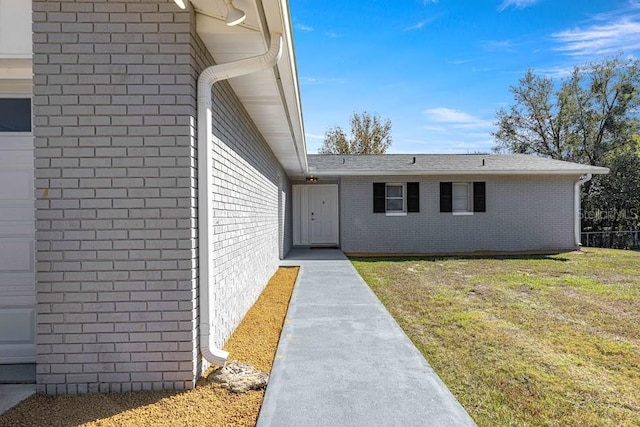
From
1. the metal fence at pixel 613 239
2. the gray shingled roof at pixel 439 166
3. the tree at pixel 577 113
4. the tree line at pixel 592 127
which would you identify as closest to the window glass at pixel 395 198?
the gray shingled roof at pixel 439 166

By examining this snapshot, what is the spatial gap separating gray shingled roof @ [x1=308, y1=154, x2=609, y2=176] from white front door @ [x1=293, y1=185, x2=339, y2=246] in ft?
3.47

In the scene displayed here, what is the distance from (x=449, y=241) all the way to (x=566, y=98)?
61.0 ft

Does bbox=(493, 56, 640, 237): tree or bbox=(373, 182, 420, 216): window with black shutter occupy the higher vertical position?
bbox=(493, 56, 640, 237): tree

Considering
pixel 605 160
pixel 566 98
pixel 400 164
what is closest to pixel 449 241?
pixel 400 164

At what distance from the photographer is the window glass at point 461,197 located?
1316 cm

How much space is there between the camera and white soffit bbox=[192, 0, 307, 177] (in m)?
2.73

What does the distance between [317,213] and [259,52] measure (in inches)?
433

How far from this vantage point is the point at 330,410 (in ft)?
8.41

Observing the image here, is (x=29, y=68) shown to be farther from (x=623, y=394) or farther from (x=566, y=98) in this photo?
(x=566, y=98)

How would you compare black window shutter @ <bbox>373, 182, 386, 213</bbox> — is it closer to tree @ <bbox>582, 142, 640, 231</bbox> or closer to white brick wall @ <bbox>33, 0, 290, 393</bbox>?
white brick wall @ <bbox>33, 0, 290, 393</bbox>

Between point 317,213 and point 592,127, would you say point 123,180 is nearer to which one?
point 317,213

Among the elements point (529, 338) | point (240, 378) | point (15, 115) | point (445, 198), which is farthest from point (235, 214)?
point (445, 198)

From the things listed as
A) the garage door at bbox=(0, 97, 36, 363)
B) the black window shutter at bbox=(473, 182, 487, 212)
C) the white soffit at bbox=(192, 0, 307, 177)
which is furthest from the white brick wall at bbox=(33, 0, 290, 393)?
the black window shutter at bbox=(473, 182, 487, 212)

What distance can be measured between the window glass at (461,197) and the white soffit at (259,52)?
8.49 metres
